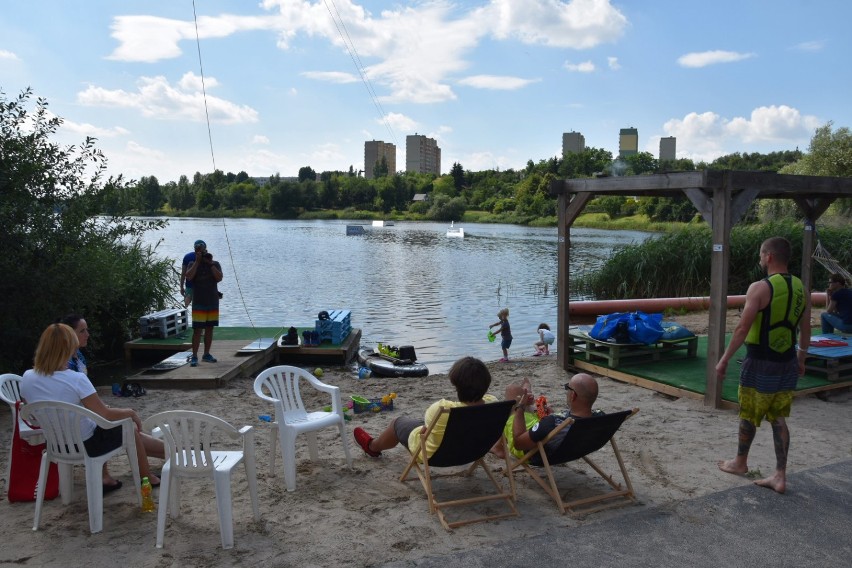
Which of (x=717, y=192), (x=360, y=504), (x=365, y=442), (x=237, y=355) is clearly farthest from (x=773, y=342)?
(x=237, y=355)

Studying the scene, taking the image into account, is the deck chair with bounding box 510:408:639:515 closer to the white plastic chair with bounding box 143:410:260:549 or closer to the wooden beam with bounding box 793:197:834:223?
the white plastic chair with bounding box 143:410:260:549

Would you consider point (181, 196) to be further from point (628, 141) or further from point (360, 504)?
point (360, 504)

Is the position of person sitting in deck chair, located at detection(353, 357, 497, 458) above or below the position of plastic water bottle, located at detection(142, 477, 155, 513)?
above

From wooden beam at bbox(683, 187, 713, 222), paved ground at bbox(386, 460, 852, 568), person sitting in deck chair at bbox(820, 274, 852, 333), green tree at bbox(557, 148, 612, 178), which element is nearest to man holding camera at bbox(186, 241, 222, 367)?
wooden beam at bbox(683, 187, 713, 222)

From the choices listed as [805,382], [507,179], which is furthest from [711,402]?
[507,179]

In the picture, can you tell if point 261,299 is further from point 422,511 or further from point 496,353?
point 422,511

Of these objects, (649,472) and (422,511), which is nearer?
(422,511)

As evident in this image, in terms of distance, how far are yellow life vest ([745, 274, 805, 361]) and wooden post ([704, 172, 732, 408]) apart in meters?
2.25

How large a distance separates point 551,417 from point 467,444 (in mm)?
639

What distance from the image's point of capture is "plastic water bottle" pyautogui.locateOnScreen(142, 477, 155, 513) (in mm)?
4203

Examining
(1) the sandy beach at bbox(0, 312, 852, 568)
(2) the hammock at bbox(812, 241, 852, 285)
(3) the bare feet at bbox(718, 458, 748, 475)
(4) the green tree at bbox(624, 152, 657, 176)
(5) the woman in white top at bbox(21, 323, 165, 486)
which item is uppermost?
(4) the green tree at bbox(624, 152, 657, 176)

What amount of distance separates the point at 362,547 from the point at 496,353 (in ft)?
29.0

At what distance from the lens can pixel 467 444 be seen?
4.23 m

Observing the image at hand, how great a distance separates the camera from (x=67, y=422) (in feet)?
12.9
